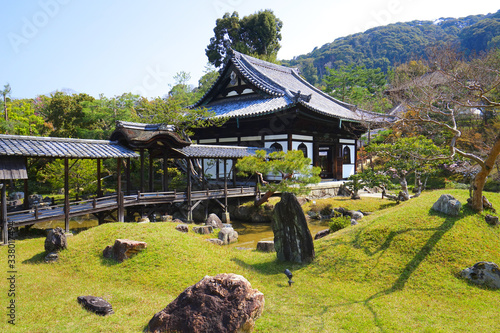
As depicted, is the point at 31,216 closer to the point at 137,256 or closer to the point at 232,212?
the point at 137,256

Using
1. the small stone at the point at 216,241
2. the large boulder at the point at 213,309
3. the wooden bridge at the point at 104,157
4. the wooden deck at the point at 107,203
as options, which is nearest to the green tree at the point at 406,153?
the wooden bridge at the point at 104,157

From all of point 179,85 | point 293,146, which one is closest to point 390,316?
point 293,146

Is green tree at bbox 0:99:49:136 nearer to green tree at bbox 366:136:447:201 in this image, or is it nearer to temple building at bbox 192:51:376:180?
temple building at bbox 192:51:376:180

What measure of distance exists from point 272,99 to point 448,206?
49.7ft

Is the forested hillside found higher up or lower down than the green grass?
higher up

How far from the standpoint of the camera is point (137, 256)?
8906 millimetres

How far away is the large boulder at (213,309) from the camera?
210 inches

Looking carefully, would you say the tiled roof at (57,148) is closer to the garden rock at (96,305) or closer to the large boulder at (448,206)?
the garden rock at (96,305)

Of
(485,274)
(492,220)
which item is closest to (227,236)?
(485,274)

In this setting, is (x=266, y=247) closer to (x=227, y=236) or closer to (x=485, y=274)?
(x=227, y=236)

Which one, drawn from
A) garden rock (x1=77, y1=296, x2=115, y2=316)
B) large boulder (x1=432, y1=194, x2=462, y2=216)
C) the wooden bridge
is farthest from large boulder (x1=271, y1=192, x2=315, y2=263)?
the wooden bridge

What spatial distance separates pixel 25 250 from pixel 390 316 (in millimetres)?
11016

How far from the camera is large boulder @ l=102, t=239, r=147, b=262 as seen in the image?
886 cm

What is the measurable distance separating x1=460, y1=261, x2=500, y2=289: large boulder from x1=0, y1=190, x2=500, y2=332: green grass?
289 millimetres
